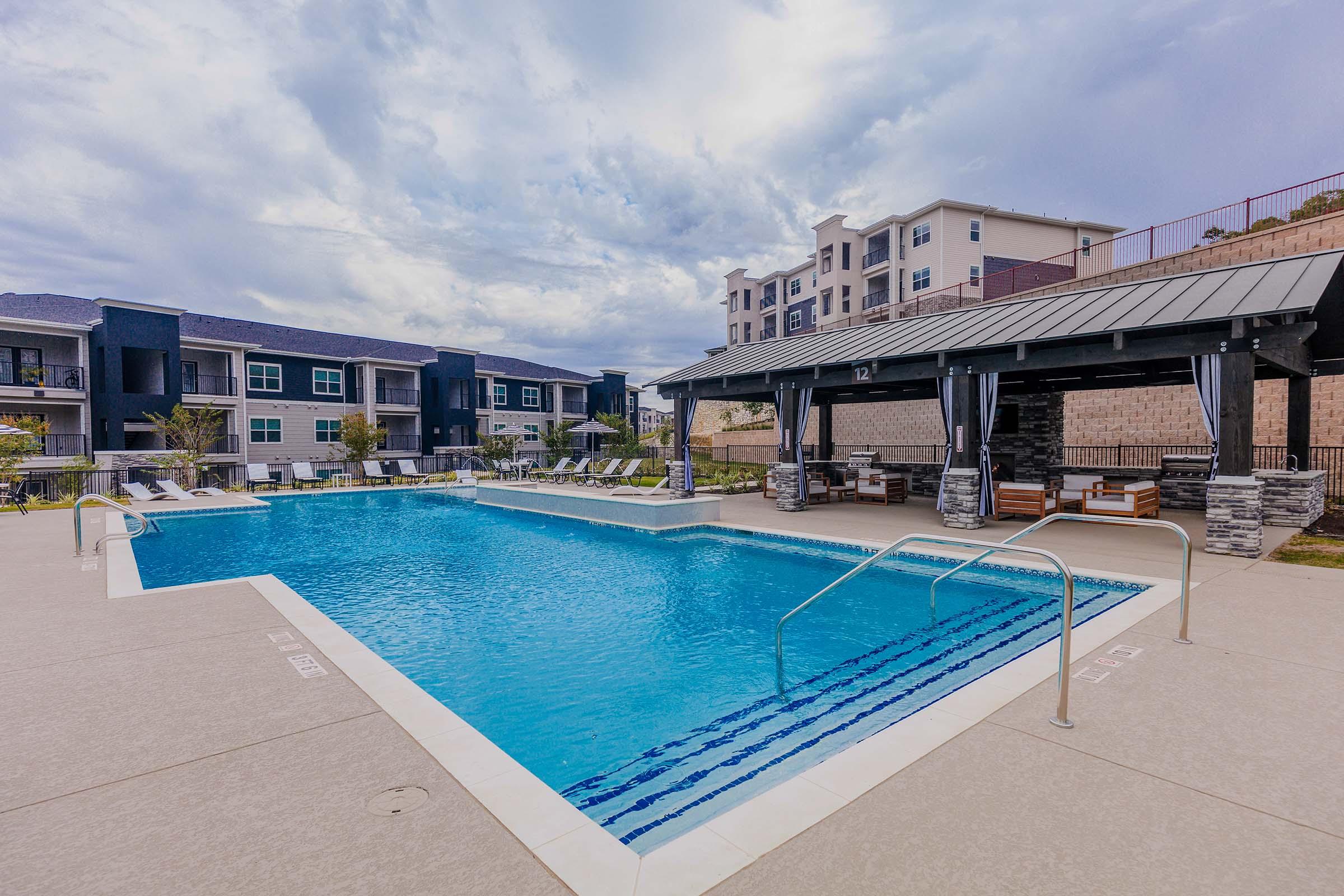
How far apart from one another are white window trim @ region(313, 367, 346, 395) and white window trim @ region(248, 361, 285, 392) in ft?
4.63

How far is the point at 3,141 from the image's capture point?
13.2 m

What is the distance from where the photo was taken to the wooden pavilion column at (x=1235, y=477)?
845cm

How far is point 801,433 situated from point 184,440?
21.8 m

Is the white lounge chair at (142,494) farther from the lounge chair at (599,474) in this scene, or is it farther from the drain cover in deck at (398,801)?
the drain cover in deck at (398,801)

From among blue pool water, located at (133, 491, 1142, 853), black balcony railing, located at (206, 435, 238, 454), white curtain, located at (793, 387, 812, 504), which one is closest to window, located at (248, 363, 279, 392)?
black balcony railing, located at (206, 435, 238, 454)

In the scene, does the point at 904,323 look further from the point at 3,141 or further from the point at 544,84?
the point at 3,141

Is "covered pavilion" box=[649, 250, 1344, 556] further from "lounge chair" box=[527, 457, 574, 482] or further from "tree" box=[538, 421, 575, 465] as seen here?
"tree" box=[538, 421, 575, 465]

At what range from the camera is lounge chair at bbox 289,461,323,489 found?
22094 mm

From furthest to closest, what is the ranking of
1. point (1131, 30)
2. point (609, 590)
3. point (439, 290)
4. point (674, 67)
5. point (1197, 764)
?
point (439, 290) → point (1131, 30) → point (674, 67) → point (609, 590) → point (1197, 764)

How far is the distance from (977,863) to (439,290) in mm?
30047

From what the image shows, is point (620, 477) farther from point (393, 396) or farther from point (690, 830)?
point (393, 396)

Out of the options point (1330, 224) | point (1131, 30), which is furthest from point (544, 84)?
point (1330, 224)

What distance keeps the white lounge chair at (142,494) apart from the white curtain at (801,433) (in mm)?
17391

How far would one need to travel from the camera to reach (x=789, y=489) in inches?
575
